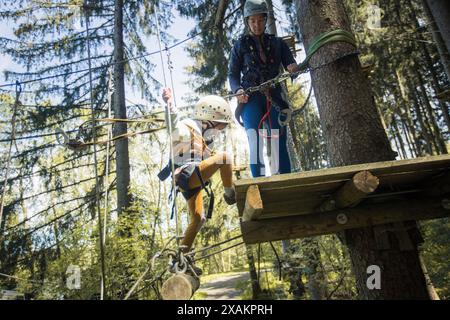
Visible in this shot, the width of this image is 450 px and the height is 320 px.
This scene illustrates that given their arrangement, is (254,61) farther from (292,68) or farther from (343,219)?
(343,219)

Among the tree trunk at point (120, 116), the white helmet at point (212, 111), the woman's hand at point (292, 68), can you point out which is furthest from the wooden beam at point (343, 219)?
the tree trunk at point (120, 116)

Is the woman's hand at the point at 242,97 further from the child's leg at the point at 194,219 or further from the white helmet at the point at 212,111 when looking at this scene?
the child's leg at the point at 194,219

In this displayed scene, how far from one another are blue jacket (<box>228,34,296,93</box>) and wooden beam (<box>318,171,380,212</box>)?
1670 millimetres

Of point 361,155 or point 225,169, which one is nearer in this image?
point 361,155

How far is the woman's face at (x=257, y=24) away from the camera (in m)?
3.54

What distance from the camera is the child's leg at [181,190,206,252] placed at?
3.04 m

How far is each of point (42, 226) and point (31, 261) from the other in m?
0.92

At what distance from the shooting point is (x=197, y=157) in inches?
117

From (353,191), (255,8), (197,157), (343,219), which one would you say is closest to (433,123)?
(255,8)

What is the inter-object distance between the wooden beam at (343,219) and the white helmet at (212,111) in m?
1.31

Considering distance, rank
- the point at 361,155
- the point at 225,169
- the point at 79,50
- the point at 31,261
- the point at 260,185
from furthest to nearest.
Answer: the point at 79,50, the point at 31,261, the point at 225,169, the point at 361,155, the point at 260,185

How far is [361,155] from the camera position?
2.39 metres
